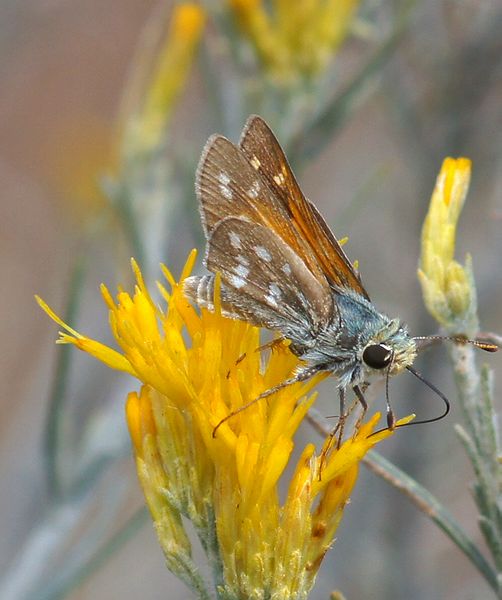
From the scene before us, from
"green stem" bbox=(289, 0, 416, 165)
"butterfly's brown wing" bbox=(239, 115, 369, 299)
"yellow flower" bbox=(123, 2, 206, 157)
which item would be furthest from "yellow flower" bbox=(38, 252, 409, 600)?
"yellow flower" bbox=(123, 2, 206, 157)

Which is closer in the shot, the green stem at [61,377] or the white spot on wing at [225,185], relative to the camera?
the white spot on wing at [225,185]

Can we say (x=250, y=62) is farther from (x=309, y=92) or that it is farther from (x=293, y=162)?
(x=293, y=162)

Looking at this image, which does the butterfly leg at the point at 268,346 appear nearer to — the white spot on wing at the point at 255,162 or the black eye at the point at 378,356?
the black eye at the point at 378,356

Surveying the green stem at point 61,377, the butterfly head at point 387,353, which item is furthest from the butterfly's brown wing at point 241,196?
the green stem at point 61,377

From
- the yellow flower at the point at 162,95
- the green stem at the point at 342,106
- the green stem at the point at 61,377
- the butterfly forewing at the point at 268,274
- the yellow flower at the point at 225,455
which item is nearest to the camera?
the yellow flower at the point at 225,455

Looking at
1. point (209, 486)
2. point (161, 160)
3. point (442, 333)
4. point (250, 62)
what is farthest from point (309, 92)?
point (209, 486)

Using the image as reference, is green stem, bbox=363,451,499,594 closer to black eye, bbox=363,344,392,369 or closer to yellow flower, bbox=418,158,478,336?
black eye, bbox=363,344,392,369
